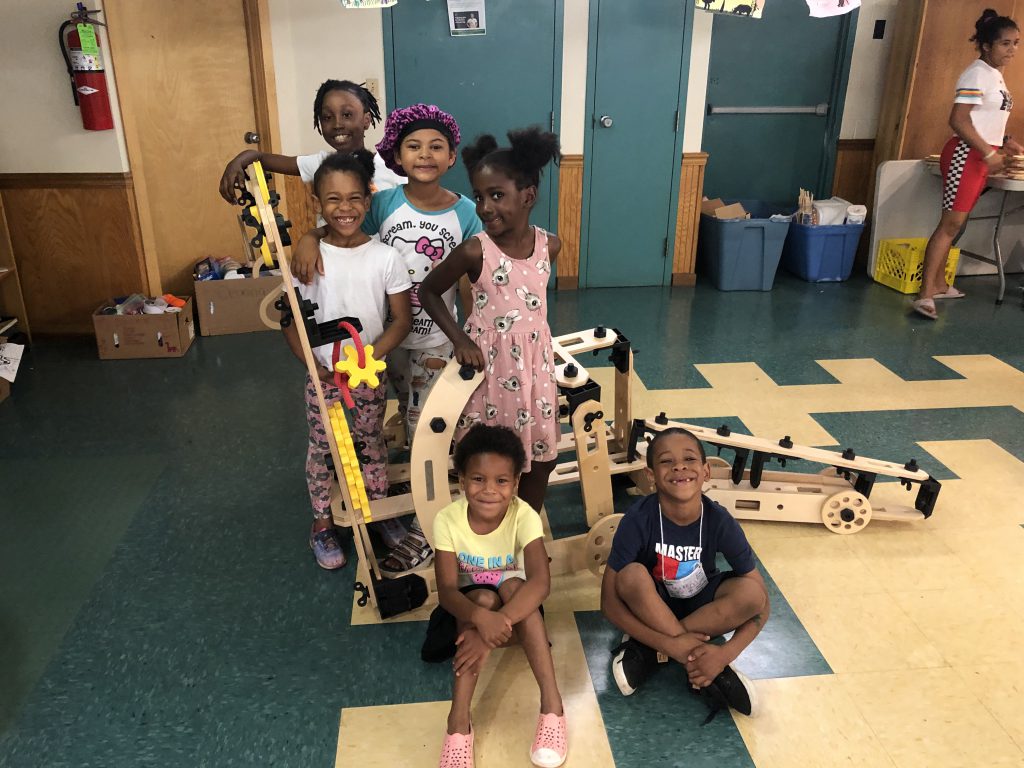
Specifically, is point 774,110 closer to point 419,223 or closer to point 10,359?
point 419,223

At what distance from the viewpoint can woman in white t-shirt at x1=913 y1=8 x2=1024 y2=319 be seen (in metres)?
4.27

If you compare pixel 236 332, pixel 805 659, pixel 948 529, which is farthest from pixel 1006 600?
pixel 236 332

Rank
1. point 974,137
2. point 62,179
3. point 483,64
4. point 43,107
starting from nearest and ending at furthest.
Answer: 1. point 43,107
2. point 62,179
3. point 974,137
4. point 483,64

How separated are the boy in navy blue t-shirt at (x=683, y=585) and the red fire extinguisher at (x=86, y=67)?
3.30 meters

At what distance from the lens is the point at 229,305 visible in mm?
4242

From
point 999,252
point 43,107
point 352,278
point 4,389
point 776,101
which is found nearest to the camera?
point 352,278

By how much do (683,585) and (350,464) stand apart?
33.2 inches

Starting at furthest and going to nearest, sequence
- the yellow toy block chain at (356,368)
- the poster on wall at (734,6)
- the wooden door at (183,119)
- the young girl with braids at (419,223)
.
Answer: the poster on wall at (734,6) → the wooden door at (183,119) → the young girl with braids at (419,223) → the yellow toy block chain at (356,368)

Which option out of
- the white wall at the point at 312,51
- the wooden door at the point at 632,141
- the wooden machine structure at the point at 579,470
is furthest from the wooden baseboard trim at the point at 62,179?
the wooden door at the point at 632,141

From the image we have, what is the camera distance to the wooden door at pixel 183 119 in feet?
13.4

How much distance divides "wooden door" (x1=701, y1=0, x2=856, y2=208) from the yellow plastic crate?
2.41 feet

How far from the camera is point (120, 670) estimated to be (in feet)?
6.36

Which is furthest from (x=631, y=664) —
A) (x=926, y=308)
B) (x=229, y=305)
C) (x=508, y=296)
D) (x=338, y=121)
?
(x=926, y=308)

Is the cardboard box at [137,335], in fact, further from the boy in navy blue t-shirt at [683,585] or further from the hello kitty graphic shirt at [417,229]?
the boy in navy blue t-shirt at [683,585]
